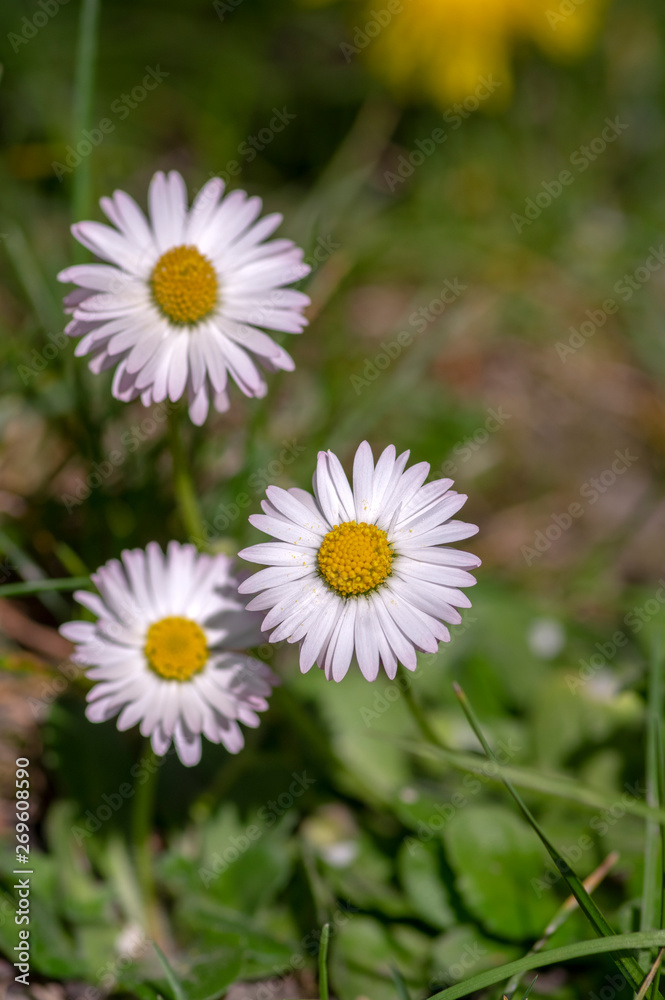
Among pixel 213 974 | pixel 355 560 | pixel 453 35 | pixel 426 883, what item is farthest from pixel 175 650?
pixel 453 35

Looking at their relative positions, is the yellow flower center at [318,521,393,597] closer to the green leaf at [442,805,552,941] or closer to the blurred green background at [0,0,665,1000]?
the blurred green background at [0,0,665,1000]

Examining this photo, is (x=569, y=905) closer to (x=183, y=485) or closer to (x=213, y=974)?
(x=213, y=974)

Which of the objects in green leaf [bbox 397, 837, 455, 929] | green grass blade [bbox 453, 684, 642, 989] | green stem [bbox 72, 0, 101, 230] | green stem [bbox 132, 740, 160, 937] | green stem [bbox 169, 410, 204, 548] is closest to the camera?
green grass blade [bbox 453, 684, 642, 989]

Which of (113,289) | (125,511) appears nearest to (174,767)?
(125,511)

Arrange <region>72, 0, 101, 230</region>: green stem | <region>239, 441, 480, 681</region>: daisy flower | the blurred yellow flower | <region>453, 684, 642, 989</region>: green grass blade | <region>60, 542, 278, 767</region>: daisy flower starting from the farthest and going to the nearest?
the blurred yellow flower → <region>72, 0, 101, 230</region>: green stem → <region>60, 542, 278, 767</region>: daisy flower → <region>453, 684, 642, 989</region>: green grass blade → <region>239, 441, 480, 681</region>: daisy flower

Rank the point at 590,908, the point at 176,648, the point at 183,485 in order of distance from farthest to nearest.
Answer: the point at 183,485
the point at 176,648
the point at 590,908

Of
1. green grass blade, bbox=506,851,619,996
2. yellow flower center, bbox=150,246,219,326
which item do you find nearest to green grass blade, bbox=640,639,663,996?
green grass blade, bbox=506,851,619,996
